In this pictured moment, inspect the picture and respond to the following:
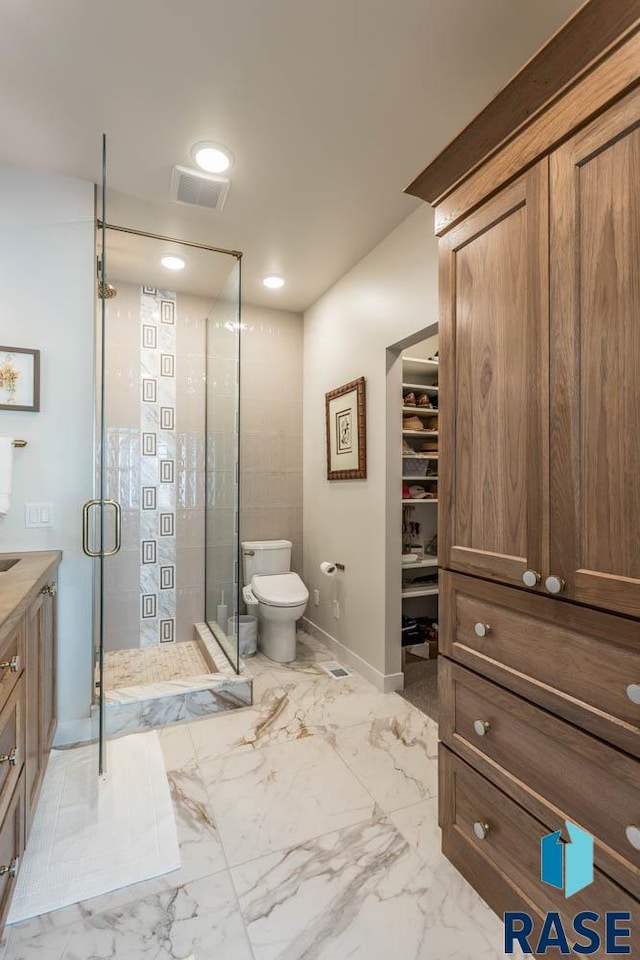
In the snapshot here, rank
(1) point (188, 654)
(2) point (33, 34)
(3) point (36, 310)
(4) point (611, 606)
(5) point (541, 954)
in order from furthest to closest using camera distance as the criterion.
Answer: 1. (1) point (188, 654)
2. (3) point (36, 310)
3. (2) point (33, 34)
4. (5) point (541, 954)
5. (4) point (611, 606)

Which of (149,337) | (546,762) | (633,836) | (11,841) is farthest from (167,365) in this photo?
(633,836)

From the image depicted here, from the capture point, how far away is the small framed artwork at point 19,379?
79.8 inches

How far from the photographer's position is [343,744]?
2098 mm

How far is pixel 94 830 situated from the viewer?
5.19 feet

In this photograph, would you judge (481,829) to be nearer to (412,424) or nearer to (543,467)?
(543,467)

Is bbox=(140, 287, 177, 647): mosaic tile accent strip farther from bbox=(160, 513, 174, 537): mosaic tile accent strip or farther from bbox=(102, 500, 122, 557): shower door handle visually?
bbox=(102, 500, 122, 557): shower door handle

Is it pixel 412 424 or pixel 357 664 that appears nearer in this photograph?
pixel 357 664

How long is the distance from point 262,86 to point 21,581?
191 cm

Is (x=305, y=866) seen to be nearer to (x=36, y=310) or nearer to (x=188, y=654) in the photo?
(x=188, y=654)

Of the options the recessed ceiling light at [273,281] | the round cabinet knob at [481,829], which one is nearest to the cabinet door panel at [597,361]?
the round cabinet knob at [481,829]

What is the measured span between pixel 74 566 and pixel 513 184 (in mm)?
2273

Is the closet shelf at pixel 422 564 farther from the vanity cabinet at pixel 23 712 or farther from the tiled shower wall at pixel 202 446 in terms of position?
the vanity cabinet at pixel 23 712

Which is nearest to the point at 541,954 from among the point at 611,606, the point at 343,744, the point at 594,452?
the point at 611,606

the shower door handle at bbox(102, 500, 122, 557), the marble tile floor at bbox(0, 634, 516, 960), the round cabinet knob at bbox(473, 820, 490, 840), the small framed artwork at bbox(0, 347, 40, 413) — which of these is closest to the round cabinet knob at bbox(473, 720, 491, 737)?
the round cabinet knob at bbox(473, 820, 490, 840)
